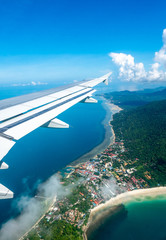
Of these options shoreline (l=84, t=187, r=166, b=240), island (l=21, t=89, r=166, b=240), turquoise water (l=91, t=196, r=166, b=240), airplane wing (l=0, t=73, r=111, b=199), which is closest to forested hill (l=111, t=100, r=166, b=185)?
island (l=21, t=89, r=166, b=240)

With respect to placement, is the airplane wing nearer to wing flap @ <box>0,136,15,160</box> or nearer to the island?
wing flap @ <box>0,136,15,160</box>

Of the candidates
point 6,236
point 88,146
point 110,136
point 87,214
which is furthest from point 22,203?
point 110,136

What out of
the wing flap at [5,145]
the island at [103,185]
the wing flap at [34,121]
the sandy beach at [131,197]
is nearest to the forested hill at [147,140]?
the island at [103,185]

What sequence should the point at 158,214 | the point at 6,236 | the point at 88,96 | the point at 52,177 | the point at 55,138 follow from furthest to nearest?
the point at 55,138 < the point at 52,177 < the point at 158,214 < the point at 6,236 < the point at 88,96

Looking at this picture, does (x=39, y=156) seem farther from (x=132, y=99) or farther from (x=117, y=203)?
(x=132, y=99)

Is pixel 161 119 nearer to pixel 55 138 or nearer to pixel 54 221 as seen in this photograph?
pixel 55 138

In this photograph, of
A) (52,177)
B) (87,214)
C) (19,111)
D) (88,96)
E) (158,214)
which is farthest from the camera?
(52,177)
